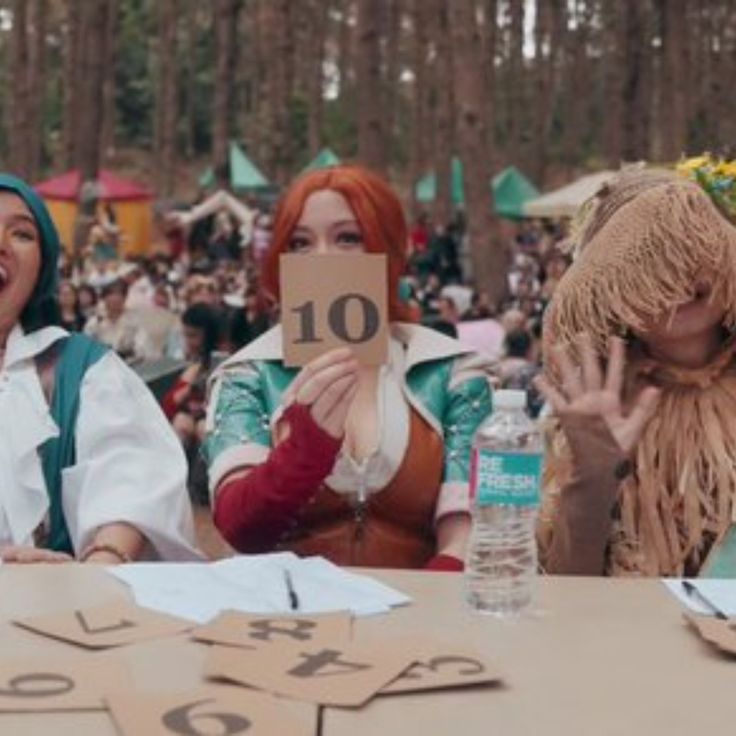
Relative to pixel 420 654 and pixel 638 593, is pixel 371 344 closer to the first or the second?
pixel 638 593

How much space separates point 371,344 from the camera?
2.37m

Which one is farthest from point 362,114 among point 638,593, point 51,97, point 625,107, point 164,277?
point 51,97

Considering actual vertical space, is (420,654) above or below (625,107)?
below

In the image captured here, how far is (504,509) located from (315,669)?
47 centimetres

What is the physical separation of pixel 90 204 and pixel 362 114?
250 inches

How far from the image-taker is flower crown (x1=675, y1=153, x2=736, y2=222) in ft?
8.48

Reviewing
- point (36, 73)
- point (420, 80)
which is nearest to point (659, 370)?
point (36, 73)

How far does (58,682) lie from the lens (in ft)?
5.21

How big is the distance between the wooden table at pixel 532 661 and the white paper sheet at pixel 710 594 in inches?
0.8

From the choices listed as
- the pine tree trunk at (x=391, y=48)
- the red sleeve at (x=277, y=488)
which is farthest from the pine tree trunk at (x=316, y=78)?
the red sleeve at (x=277, y=488)

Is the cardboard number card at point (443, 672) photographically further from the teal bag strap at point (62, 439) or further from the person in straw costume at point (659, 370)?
the teal bag strap at point (62, 439)

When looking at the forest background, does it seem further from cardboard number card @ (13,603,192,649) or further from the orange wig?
cardboard number card @ (13,603,192,649)

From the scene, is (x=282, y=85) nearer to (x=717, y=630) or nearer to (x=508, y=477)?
(x=508, y=477)

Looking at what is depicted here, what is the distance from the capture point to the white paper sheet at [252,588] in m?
1.91
